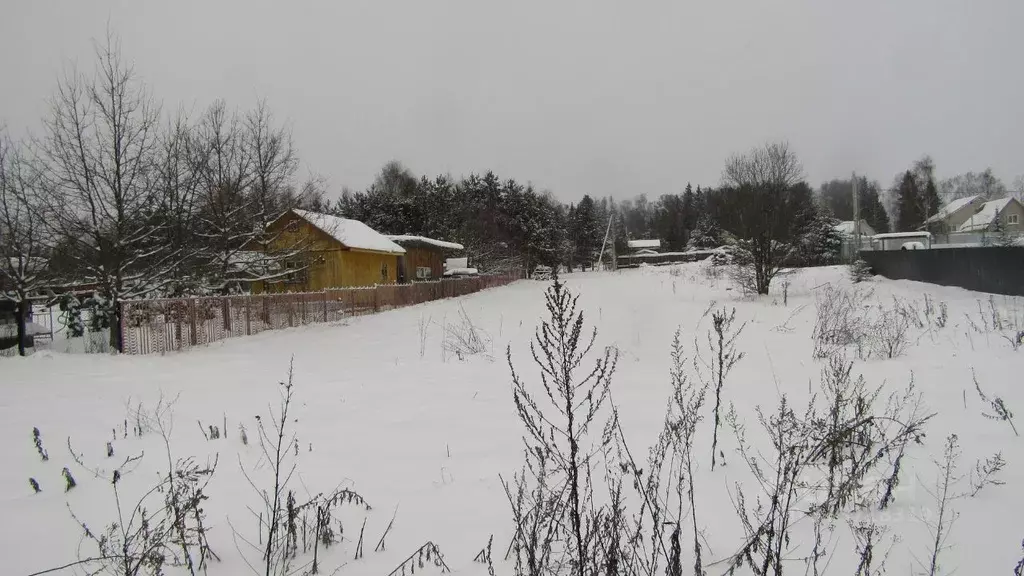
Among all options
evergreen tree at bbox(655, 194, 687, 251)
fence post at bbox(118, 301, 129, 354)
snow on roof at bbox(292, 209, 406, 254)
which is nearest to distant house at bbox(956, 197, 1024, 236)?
evergreen tree at bbox(655, 194, 687, 251)

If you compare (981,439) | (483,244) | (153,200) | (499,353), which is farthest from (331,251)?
(981,439)

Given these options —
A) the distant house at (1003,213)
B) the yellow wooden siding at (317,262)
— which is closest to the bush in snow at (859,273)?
the yellow wooden siding at (317,262)

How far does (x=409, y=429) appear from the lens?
4773mm

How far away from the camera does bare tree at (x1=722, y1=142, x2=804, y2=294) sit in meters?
17.5

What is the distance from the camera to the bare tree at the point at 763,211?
57.5 ft

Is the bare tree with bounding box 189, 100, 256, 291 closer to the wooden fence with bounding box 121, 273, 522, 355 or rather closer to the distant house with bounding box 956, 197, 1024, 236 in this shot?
the wooden fence with bounding box 121, 273, 522, 355

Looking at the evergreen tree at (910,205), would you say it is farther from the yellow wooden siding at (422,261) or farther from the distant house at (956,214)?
the yellow wooden siding at (422,261)

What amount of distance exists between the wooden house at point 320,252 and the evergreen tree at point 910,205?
56.5 meters

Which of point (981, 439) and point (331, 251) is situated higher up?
point (331, 251)

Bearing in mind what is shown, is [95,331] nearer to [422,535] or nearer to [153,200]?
[153,200]

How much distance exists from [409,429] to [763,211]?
1679 centimetres

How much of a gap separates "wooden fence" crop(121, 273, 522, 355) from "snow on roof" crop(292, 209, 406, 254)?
5269 millimetres

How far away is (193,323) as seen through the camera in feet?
37.2

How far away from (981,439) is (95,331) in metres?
16.7
